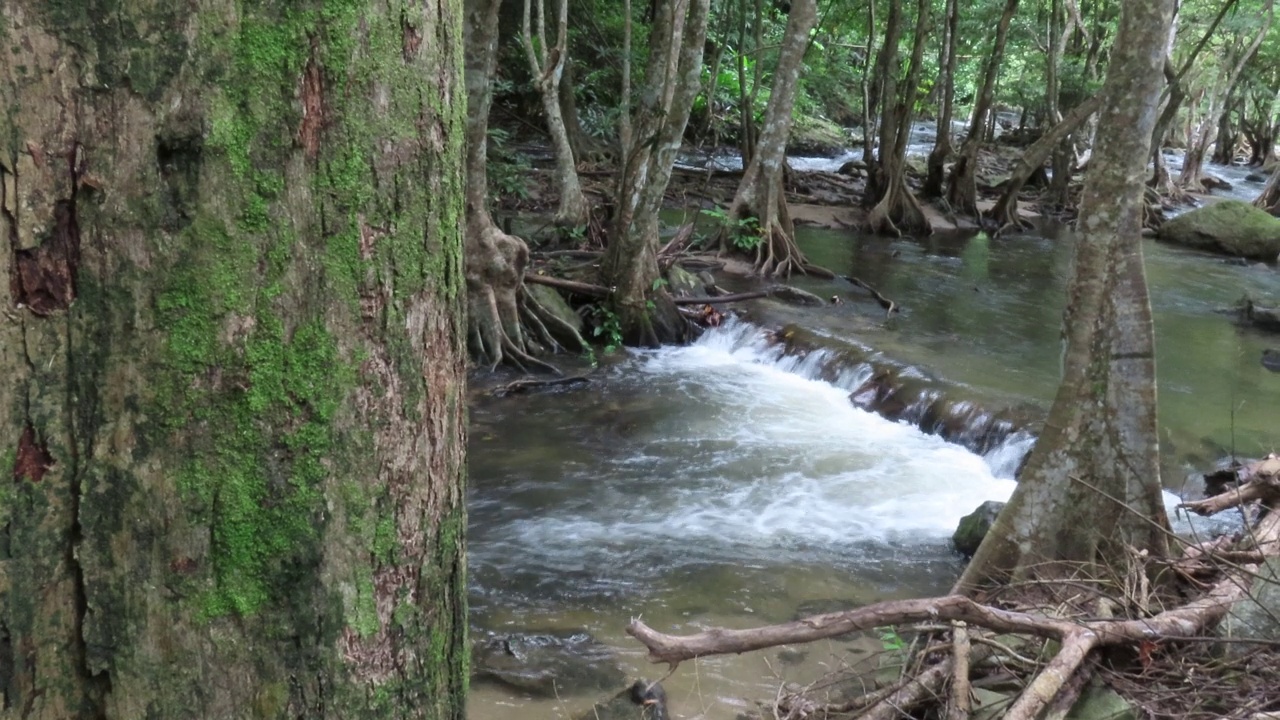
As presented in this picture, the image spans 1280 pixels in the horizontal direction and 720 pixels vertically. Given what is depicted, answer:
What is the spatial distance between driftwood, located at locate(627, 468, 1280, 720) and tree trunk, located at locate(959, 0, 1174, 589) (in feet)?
1.87

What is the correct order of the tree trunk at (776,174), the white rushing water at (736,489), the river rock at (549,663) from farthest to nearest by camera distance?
the tree trunk at (776,174) < the white rushing water at (736,489) < the river rock at (549,663)

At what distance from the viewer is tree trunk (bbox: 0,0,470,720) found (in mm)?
1252

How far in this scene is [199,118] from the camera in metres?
1.28

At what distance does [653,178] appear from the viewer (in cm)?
1024

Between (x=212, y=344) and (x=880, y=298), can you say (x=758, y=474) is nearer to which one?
(x=880, y=298)

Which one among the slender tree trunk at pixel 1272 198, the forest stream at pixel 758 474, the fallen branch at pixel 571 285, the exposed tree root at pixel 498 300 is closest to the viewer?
the forest stream at pixel 758 474

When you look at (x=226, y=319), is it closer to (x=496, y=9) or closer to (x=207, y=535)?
(x=207, y=535)

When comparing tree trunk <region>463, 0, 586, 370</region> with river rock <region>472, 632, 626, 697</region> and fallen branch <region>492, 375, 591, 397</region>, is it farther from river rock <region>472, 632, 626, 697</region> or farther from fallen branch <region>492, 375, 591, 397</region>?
river rock <region>472, 632, 626, 697</region>

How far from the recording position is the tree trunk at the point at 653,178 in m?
10.2

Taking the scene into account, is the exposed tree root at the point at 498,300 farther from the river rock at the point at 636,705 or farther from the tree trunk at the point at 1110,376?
the tree trunk at the point at 1110,376

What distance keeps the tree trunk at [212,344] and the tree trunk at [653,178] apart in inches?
352

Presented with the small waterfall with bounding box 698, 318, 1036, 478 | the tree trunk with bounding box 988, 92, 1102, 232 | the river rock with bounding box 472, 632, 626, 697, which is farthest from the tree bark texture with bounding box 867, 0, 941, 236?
the river rock with bounding box 472, 632, 626, 697

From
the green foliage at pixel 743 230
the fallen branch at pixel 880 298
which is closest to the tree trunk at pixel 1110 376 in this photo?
the fallen branch at pixel 880 298

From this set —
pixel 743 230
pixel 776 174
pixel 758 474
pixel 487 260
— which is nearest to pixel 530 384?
pixel 487 260
